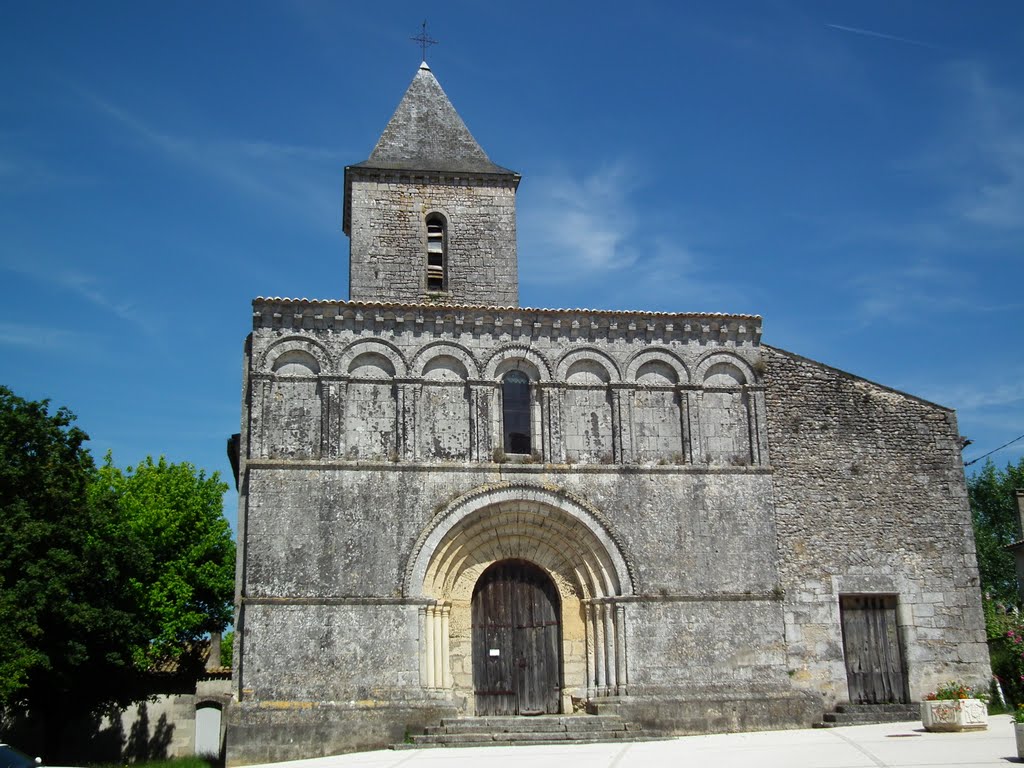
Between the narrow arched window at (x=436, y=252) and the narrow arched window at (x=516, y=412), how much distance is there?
3.49m

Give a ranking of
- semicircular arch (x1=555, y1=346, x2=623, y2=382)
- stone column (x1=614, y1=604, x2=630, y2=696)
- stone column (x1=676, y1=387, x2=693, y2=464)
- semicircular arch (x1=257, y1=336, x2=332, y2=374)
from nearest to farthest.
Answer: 1. stone column (x1=614, y1=604, x2=630, y2=696)
2. semicircular arch (x1=257, y1=336, x2=332, y2=374)
3. stone column (x1=676, y1=387, x2=693, y2=464)
4. semicircular arch (x1=555, y1=346, x2=623, y2=382)

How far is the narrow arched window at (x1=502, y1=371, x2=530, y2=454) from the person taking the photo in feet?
56.8

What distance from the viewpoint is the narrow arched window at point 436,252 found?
20312mm

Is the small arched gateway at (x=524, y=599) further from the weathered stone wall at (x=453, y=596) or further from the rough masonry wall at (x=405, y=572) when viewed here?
the rough masonry wall at (x=405, y=572)

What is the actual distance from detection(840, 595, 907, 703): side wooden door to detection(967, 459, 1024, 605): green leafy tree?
25179 mm

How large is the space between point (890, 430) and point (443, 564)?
27.1 ft

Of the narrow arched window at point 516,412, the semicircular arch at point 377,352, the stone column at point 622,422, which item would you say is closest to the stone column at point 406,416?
the semicircular arch at point 377,352

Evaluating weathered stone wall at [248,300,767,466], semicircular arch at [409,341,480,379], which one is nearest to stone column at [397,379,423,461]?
weathered stone wall at [248,300,767,466]

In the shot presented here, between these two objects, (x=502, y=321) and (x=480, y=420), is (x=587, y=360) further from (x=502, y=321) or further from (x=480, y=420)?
(x=480, y=420)

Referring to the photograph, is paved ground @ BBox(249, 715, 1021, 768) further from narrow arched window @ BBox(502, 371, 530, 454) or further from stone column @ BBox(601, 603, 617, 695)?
narrow arched window @ BBox(502, 371, 530, 454)

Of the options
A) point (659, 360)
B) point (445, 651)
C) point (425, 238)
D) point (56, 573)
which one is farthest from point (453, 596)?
point (56, 573)

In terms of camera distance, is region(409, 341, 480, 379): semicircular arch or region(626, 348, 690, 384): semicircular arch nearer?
region(409, 341, 480, 379): semicircular arch

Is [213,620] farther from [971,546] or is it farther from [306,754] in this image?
[971,546]

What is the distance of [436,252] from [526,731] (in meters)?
9.52
